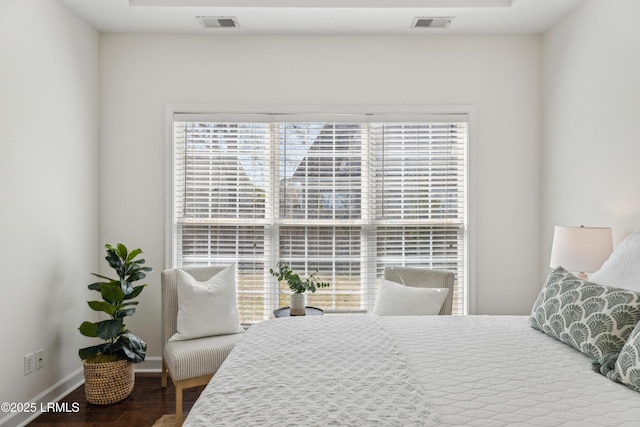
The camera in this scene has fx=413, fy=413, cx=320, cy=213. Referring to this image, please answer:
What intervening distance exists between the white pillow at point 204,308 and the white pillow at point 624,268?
7.36 ft

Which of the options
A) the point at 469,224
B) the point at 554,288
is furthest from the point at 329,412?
the point at 469,224

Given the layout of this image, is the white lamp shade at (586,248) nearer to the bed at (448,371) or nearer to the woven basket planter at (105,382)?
the bed at (448,371)

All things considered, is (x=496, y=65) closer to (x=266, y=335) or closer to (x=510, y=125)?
(x=510, y=125)

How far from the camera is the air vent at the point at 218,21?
10.1 feet

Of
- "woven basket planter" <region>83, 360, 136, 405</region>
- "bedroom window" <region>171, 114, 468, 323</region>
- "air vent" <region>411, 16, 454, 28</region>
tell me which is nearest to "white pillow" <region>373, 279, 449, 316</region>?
"bedroom window" <region>171, 114, 468, 323</region>

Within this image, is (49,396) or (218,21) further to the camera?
(218,21)

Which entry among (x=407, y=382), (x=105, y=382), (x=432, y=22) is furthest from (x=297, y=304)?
(x=432, y=22)

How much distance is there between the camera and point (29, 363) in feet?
8.64

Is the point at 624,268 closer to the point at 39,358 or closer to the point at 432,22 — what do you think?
the point at 432,22

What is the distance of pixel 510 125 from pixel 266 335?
266 centimetres

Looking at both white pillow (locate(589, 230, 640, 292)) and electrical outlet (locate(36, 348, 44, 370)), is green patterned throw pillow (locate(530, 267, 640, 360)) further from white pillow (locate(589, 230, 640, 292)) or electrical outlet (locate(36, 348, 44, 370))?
electrical outlet (locate(36, 348, 44, 370))

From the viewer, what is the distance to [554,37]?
10.5ft

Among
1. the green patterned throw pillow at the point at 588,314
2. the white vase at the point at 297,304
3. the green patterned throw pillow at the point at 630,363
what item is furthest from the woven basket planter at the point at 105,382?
the green patterned throw pillow at the point at 630,363

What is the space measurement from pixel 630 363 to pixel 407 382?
75cm
